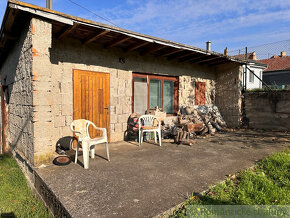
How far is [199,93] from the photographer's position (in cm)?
841

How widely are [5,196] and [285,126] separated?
30.1 feet

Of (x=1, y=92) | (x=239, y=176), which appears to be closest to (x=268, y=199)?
(x=239, y=176)

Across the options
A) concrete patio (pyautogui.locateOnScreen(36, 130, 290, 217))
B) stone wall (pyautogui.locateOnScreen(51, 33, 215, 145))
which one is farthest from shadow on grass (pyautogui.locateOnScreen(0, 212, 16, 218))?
stone wall (pyautogui.locateOnScreen(51, 33, 215, 145))

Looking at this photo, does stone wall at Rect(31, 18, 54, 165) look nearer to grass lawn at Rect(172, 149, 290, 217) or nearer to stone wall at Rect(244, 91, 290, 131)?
grass lawn at Rect(172, 149, 290, 217)

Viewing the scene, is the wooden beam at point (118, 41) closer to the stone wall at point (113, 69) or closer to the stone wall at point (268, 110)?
the stone wall at point (113, 69)

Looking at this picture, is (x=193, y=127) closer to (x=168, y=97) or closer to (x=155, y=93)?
(x=168, y=97)

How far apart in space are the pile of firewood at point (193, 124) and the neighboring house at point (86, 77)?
18.0 inches

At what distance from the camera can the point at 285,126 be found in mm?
7441

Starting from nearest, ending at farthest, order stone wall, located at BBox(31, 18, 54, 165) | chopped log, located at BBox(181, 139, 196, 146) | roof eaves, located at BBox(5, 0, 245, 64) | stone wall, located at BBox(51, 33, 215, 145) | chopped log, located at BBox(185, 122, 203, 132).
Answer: roof eaves, located at BBox(5, 0, 245, 64)
stone wall, located at BBox(31, 18, 54, 165)
stone wall, located at BBox(51, 33, 215, 145)
chopped log, located at BBox(181, 139, 196, 146)
chopped log, located at BBox(185, 122, 203, 132)

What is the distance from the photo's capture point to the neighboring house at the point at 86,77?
3.56m

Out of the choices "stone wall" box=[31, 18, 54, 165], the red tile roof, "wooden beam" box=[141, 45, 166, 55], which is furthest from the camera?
the red tile roof

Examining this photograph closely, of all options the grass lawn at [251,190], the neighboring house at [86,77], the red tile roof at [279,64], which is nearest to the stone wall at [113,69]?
the neighboring house at [86,77]

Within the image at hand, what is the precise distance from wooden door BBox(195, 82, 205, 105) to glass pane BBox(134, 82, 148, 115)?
9.09 feet

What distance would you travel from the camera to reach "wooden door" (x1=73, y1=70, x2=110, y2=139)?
16.4ft
